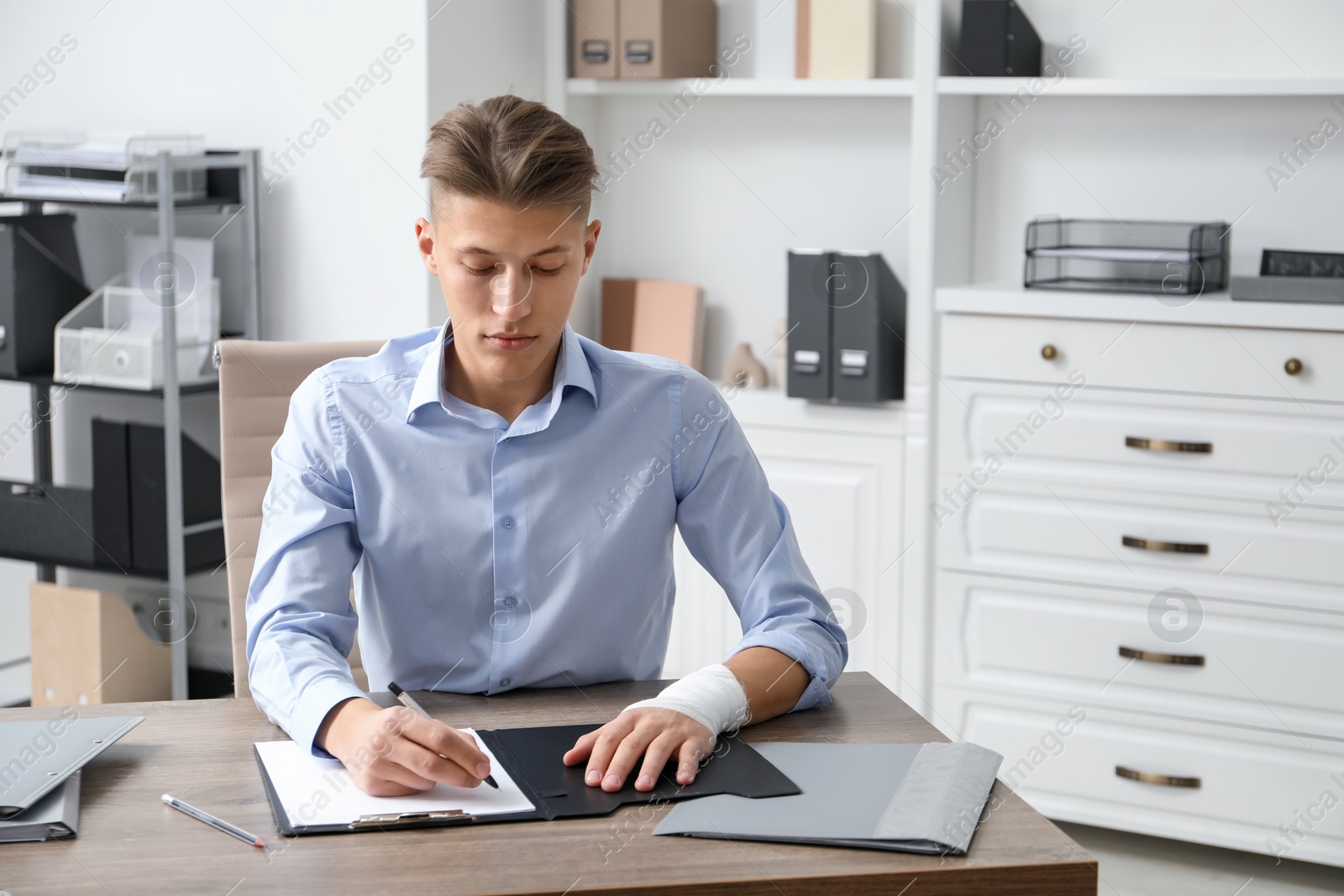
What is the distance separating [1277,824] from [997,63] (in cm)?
165

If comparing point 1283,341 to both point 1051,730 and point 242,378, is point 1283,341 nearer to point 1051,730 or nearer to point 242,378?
point 1051,730

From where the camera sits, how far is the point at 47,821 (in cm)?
107

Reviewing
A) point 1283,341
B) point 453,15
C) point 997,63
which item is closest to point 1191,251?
point 1283,341

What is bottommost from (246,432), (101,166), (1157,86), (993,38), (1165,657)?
(1165,657)

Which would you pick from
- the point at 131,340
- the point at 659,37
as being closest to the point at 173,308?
the point at 131,340

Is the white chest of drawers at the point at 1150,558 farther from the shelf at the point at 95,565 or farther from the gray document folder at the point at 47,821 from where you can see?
the gray document folder at the point at 47,821

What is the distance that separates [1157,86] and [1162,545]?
3.06ft

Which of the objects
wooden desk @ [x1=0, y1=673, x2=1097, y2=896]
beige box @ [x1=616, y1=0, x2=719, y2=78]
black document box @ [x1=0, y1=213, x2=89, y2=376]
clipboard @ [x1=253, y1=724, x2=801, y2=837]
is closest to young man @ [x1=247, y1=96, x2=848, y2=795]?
clipboard @ [x1=253, y1=724, x2=801, y2=837]

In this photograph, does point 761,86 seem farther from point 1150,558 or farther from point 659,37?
point 1150,558

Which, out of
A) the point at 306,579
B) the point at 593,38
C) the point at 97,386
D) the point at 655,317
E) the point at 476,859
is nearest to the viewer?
the point at 476,859

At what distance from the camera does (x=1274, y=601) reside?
263cm

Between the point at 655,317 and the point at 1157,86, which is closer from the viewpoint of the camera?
the point at 1157,86

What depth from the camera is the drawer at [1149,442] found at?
2.58 meters

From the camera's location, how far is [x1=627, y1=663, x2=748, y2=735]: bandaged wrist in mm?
1265
